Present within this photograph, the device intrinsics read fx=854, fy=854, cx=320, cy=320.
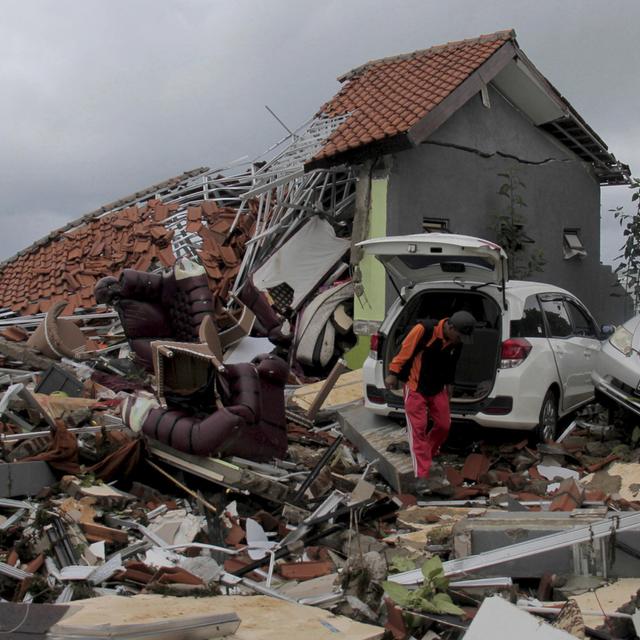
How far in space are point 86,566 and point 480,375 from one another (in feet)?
17.2

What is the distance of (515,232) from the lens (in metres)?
15.2

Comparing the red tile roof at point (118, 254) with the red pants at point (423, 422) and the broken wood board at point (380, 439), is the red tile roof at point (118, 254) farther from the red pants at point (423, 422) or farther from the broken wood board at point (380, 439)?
the red pants at point (423, 422)

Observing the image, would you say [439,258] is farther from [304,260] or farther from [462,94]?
[462,94]

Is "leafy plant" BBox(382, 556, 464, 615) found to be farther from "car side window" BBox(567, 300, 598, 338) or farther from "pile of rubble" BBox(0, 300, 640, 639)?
"car side window" BBox(567, 300, 598, 338)

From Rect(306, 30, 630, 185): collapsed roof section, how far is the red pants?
6.19 m

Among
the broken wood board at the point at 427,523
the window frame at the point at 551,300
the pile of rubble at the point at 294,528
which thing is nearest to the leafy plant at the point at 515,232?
the window frame at the point at 551,300

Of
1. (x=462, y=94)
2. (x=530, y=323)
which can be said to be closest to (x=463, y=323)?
(x=530, y=323)

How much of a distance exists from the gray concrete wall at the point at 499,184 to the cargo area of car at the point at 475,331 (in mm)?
4652

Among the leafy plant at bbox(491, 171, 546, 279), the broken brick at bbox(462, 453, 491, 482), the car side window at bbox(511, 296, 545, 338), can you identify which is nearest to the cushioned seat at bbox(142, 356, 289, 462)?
the broken brick at bbox(462, 453, 491, 482)

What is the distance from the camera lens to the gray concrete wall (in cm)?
1409

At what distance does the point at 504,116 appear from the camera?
51.3ft

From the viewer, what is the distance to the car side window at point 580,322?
9906 millimetres

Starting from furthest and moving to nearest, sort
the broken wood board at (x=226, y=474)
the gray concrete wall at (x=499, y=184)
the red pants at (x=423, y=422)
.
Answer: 1. the gray concrete wall at (x=499, y=184)
2. the red pants at (x=423, y=422)
3. the broken wood board at (x=226, y=474)

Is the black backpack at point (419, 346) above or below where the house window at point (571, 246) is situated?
below
